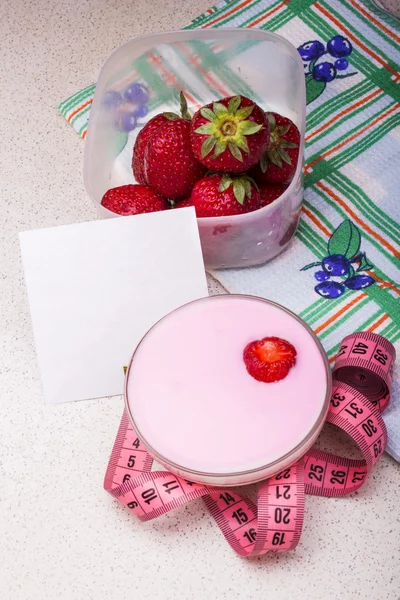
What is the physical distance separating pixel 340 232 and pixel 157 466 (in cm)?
46

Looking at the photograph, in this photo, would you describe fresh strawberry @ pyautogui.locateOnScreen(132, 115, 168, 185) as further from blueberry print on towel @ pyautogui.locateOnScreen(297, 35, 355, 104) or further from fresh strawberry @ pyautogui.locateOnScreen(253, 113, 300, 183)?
blueberry print on towel @ pyautogui.locateOnScreen(297, 35, 355, 104)

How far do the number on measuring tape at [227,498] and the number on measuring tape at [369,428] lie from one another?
0.61 ft

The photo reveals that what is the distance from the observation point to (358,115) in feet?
4.71

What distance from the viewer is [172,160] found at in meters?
1.22

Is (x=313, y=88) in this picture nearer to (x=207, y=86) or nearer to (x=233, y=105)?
(x=207, y=86)

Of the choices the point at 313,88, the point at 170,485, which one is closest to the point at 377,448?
the point at 170,485

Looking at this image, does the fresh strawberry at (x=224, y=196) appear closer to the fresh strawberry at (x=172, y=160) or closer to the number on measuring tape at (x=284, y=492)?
the fresh strawberry at (x=172, y=160)

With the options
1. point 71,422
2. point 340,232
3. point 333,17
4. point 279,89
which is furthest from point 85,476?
point 333,17

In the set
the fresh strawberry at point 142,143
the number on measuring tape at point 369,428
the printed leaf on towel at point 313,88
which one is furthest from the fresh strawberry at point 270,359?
the printed leaf on towel at point 313,88

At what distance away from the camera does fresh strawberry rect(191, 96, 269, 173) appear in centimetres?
115

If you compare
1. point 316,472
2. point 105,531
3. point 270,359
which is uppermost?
point 270,359

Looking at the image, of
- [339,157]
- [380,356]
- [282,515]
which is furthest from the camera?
[339,157]

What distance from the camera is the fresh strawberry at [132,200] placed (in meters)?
1.24

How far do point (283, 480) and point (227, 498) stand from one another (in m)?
0.08
